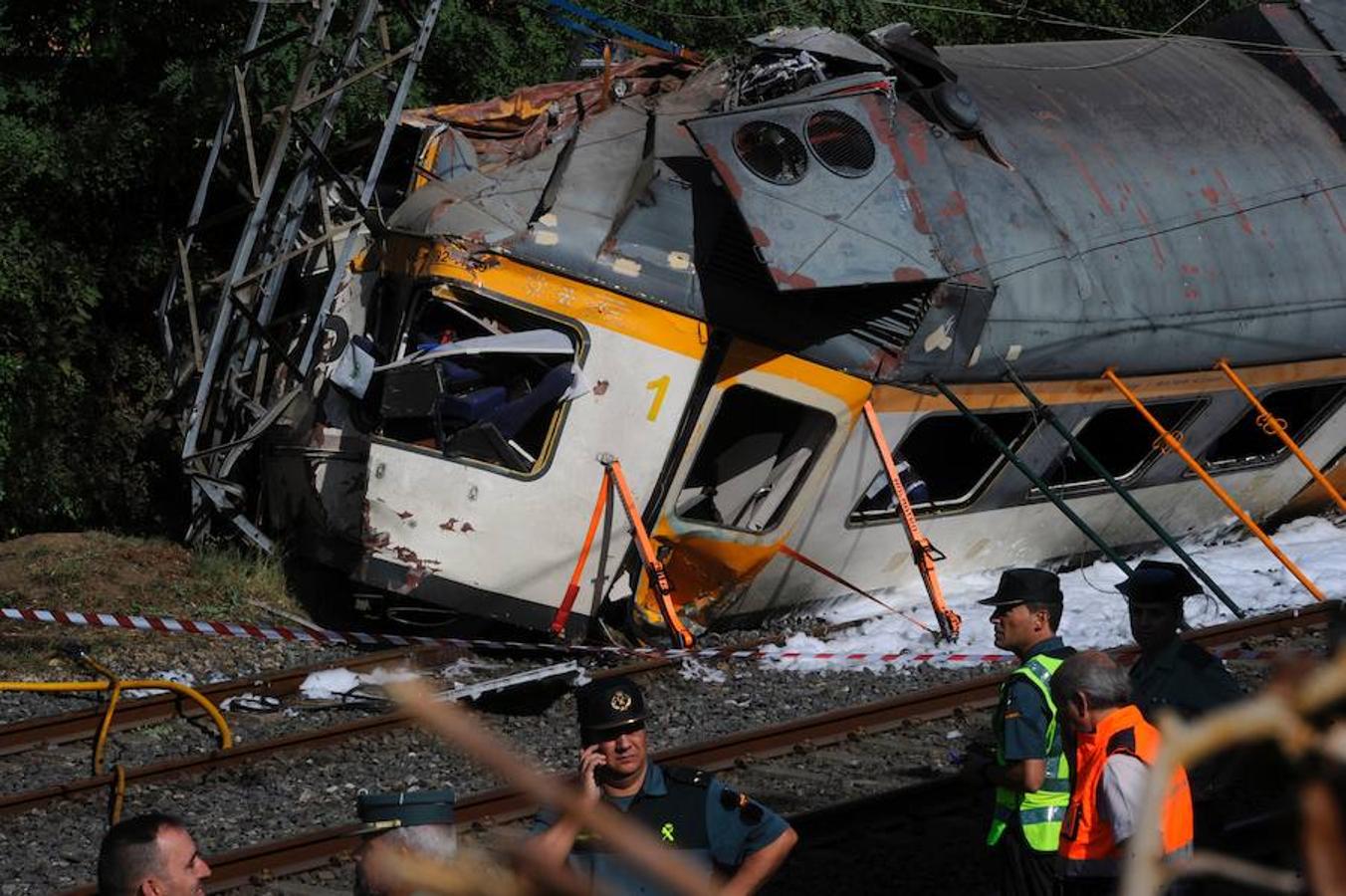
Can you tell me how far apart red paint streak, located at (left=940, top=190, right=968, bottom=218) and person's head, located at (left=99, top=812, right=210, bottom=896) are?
751 centimetres

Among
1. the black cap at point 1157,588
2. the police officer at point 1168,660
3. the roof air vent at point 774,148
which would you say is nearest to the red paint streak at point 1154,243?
the roof air vent at point 774,148

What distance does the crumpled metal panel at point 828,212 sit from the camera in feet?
32.2

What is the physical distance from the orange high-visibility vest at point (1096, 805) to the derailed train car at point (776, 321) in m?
5.27

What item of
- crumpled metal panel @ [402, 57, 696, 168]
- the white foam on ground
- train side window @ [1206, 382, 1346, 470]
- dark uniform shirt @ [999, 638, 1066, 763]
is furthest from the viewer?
train side window @ [1206, 382, 1346, 470]

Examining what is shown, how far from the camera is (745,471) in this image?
433 inches

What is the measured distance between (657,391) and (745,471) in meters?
1.00

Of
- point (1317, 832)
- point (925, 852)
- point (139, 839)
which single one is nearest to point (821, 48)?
point (925, 852)

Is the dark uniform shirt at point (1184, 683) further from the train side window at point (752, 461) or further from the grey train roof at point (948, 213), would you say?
the train side window at point (752, 461)

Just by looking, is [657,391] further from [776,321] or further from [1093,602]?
[1093,602]

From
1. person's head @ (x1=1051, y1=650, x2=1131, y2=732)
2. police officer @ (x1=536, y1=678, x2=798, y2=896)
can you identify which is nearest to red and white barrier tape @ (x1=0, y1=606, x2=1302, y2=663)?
person's head @ (x1=1051, y1=650, x2=1131, y2=732)

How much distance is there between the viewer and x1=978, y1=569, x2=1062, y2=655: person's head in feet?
17.6

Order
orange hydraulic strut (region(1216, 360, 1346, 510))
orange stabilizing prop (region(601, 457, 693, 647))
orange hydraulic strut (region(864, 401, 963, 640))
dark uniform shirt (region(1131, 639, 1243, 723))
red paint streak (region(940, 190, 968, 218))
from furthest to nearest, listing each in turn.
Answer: orange hydraulic strut (region(1216, 360, 1346, 510)) < red paint streak (region(940, 190, 968, 218)) < orange hydraulic strut (region(864, 401, 963, 640)) < orange stabilizing prop (region(601, 457, 693, 647)) < dark uniform shirt (region(1131, 639, 1243, 723))

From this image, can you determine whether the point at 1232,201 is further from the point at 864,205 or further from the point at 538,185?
the point at 538,185

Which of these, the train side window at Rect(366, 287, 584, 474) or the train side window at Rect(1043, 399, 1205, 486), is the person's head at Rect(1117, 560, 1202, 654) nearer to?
the train side window at Rect(366, 287, 584, 474)
